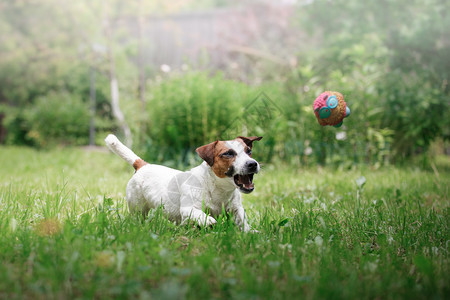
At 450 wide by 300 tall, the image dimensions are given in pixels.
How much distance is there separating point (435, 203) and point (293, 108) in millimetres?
2570

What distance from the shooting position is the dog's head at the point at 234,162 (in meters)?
1.89

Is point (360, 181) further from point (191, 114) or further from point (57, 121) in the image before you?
point (57, 121)

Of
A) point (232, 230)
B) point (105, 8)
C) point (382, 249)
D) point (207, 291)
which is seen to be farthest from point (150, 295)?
point (105, 8)

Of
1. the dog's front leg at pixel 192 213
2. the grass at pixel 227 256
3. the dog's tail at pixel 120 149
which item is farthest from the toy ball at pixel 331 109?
the dog's tail at pixel 120 149

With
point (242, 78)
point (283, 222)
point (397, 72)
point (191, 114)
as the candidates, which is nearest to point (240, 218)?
point (283, 222)

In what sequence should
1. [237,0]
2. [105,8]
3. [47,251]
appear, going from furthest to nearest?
1. [237,0]
2. [105,8]
3. [47,251]

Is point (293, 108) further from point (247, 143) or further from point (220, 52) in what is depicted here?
point (220, 52)

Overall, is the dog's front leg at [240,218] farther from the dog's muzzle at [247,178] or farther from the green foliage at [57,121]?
the green foliage at [57,121]

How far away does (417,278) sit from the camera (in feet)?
4.98

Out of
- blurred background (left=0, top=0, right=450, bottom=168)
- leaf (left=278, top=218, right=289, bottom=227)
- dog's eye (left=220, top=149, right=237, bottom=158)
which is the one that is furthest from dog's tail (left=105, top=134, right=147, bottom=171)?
blurred background (left=0, top=0, right=450, bottom=168)

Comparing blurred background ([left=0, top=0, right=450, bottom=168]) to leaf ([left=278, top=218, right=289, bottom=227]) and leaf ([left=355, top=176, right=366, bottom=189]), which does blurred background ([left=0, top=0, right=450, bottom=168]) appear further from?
leaf ([left=278, top=218, right=289, bottom=227])

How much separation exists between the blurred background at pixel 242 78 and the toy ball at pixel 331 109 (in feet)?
2.96

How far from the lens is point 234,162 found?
1.93 metres

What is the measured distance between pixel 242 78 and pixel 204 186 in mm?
7252
